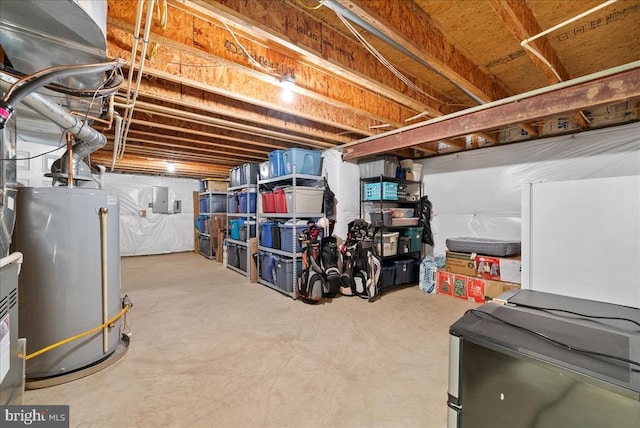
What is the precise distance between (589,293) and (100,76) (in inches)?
118

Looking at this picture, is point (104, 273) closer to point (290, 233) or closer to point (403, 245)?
point (290, 233)

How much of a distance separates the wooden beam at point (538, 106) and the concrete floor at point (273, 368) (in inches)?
84.0

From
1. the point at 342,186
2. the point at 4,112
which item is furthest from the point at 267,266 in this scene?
the point at 4,112

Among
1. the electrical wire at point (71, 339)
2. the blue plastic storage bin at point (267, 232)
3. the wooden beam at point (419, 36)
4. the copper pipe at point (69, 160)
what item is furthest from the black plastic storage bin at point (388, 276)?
the copper pipe at point (69, 160)

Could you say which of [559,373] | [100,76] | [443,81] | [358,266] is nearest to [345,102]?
[443,81]

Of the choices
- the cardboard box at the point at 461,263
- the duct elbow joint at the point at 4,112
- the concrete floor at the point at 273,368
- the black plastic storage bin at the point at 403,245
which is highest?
the duct elbow joint at the point at 4,112

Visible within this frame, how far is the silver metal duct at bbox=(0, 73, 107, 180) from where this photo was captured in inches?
65.2

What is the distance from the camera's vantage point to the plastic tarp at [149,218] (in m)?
7.30

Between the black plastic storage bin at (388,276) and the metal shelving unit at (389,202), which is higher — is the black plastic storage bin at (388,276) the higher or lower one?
the lower one

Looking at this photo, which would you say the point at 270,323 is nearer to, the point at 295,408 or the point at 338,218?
the point at 295,408

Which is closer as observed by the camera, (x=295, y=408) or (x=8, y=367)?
(x=8, y=367)

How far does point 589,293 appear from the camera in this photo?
1.28 metres

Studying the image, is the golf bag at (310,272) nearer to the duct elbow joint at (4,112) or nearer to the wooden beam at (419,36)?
the wooden beam at (419,36)

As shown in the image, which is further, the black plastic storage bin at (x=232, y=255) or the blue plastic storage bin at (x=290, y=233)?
the black plastic storage bin at (x=232, y=255)
